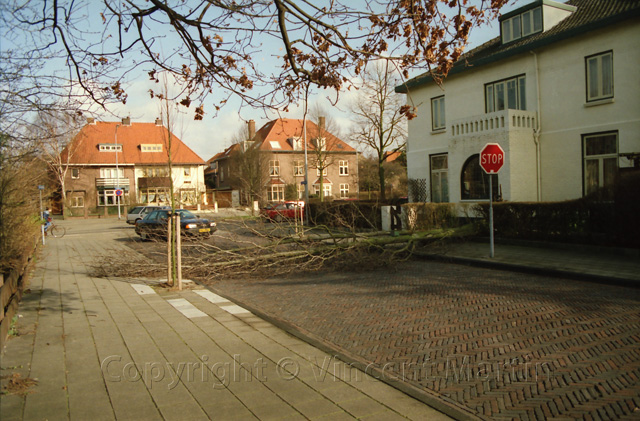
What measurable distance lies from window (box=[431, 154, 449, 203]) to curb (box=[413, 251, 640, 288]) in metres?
10.6

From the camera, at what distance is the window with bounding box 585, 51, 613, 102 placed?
16000 millimetres

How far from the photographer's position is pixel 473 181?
20.1 metres

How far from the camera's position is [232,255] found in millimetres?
10609

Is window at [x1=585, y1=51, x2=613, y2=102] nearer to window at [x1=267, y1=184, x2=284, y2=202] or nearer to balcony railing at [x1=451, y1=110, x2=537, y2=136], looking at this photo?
balcony railing at [x1=451, y1=110, x2=537, y2=136]

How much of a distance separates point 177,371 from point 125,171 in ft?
184

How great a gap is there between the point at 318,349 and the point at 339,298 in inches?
103

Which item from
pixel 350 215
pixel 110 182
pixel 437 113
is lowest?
pixel 350 215

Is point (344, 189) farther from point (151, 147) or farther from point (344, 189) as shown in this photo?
point (151, 147)

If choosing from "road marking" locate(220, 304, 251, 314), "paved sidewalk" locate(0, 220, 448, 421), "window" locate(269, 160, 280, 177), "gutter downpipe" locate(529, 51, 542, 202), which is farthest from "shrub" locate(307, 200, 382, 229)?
"window" locate(269, 160, 280, 177)

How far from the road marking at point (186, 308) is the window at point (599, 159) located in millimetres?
13918

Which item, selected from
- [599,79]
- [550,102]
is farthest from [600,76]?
[550,102]

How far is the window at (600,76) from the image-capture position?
1600 cm

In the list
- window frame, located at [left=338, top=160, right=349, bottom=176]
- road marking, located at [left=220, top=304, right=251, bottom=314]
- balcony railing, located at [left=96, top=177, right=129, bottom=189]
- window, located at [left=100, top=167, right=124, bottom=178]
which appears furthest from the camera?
window frame, located at [left=338, top=160, right=349, bottom=176]

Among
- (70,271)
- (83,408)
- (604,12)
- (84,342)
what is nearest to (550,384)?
(83,408)
